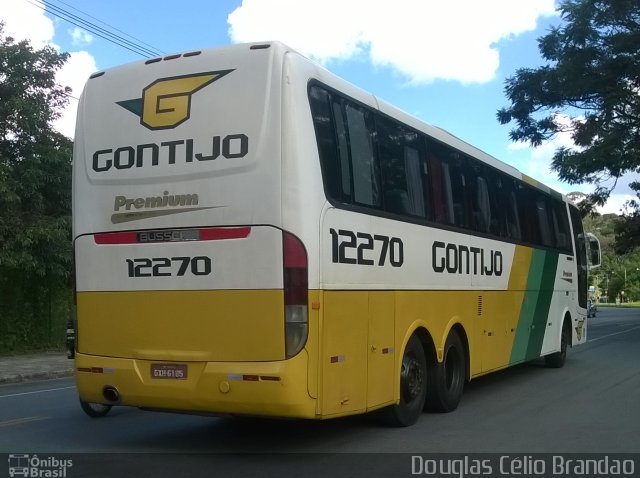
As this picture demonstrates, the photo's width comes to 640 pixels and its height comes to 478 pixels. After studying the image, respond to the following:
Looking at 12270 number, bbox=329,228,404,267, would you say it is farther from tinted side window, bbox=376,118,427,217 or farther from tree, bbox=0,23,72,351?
tree, bbox=0,23,72,351

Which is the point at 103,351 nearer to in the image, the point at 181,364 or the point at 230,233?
the point at 181,364

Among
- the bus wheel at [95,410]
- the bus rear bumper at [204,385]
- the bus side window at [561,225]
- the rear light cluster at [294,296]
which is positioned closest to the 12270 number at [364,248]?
the rear light cluster at [294,296]

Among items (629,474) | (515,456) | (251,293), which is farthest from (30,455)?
(629,474)

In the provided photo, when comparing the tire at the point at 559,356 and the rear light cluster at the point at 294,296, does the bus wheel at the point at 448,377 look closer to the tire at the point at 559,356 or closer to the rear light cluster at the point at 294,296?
the rear light cluster at the point at 294,296

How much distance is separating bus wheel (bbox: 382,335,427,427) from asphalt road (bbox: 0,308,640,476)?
13 cm

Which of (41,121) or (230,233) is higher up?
(41,121)

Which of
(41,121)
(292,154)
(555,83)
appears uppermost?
(555,83)

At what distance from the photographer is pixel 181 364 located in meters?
6.23

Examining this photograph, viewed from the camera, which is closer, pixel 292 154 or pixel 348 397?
pixel 292 154

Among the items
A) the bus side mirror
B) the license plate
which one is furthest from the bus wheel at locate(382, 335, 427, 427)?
the bus side mirror

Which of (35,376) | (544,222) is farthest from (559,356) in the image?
(35,376)

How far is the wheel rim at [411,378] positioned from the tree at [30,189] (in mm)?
11805

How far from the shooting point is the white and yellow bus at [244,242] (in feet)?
19.6

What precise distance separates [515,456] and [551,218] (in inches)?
299
